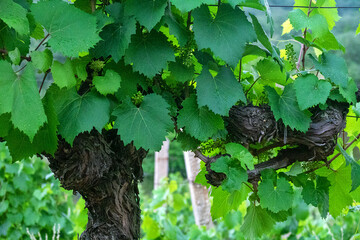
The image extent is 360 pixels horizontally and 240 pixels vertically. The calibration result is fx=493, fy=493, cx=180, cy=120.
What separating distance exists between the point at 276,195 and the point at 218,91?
0.32 m

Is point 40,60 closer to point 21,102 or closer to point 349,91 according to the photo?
point 21,102

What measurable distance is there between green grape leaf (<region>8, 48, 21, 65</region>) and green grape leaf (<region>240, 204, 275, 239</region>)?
733 mm

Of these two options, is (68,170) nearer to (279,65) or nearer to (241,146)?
(241,146)

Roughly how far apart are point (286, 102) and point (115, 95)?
1.27ft

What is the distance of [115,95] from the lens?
3.44 ft

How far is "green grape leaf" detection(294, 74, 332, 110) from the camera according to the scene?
1.09 meters

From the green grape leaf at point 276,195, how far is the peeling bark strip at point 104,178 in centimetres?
32

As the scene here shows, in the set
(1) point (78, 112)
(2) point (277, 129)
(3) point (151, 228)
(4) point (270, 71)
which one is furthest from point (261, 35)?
(3) point (151, 228)

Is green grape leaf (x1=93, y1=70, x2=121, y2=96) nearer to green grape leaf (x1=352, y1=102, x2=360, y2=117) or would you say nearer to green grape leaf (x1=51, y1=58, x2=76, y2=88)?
green grape leaf (x1=51, y1=58, x2=76, y2=88)

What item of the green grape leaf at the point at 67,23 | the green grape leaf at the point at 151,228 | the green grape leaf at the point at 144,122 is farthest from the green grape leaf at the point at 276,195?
the green grape leaf at the point at 151,228

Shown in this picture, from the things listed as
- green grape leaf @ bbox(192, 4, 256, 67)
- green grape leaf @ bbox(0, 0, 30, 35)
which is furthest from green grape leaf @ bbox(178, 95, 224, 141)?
green grape leaf @ bbox(0, 0, 30, 35)

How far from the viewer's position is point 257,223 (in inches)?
52.4

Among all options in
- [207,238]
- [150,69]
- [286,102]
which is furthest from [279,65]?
[207,238]

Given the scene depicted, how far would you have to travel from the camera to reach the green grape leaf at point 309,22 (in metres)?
1.17
